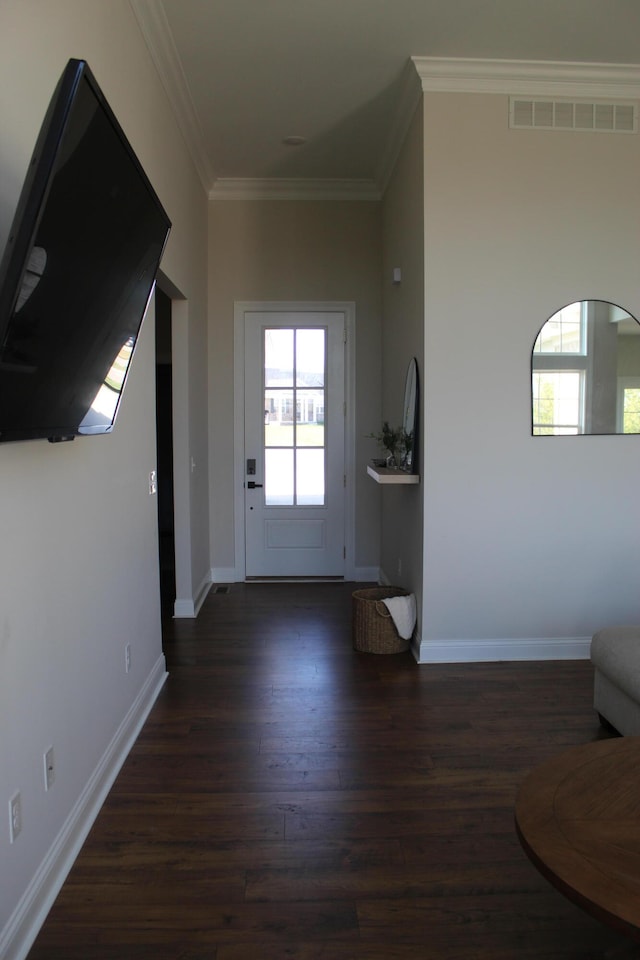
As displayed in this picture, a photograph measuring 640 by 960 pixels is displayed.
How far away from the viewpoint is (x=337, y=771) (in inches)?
104

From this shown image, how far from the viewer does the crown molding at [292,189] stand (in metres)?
5.33

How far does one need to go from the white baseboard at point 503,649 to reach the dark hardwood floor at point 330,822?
8 centimetres

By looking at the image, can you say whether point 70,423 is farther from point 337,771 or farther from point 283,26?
point 283,26

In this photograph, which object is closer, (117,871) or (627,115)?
(117,871)

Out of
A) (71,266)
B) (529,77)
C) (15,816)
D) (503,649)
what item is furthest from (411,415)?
(15,816)

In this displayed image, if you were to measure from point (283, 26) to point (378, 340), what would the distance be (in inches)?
106

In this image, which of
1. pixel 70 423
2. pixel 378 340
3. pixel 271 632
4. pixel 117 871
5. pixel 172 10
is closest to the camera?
pixel 70 423

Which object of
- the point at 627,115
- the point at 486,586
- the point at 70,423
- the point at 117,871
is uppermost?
the point at 627,115

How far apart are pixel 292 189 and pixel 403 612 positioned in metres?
3.57

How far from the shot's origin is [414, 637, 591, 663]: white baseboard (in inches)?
150

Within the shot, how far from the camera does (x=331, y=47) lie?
340 centimetres

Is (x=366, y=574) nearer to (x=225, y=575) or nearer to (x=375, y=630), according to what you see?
(x=225, y=575)

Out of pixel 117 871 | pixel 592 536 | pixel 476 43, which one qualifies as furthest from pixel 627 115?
pixel 117 871

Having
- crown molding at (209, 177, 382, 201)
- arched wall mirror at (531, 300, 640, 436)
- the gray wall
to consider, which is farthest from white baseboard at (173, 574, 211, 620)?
crown molding at (209, 177, 382, 201)
